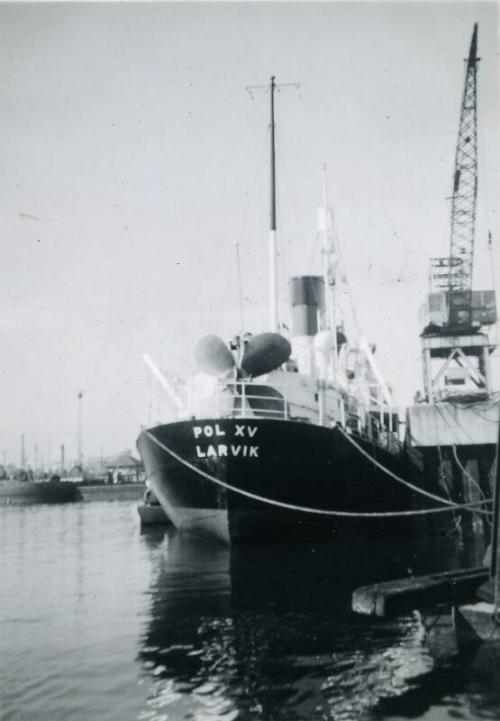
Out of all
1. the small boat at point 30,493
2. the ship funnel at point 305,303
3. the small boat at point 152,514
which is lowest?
the small boat at point 30,493

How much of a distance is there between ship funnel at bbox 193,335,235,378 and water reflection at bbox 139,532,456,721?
592cm

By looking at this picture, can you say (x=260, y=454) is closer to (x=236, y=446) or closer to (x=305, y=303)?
(x=236, y=446)

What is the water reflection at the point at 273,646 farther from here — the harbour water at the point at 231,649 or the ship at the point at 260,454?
the ship at the point at 260,454

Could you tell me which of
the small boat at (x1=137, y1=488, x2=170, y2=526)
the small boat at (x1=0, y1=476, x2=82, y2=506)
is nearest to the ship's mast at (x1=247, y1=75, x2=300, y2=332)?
the small boat at (x1=137, y1=488, x2=170, y2=526)

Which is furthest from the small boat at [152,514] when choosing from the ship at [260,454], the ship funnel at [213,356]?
the ship funnel at [213,356]

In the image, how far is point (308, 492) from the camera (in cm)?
1866

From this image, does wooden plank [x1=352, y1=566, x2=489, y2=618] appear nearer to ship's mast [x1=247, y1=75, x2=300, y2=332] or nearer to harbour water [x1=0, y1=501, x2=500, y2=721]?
harbour water [x1=0, y1=501, x2=500, y2=721]

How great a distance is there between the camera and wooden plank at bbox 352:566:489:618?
8328mm

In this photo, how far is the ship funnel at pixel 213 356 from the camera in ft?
64.2

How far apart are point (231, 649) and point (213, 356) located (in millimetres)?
10965

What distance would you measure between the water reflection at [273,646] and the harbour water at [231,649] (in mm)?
28

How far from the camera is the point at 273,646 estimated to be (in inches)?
376

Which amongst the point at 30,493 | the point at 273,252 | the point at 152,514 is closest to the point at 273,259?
the point at 273,252

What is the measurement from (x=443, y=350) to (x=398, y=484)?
17.6 meters
